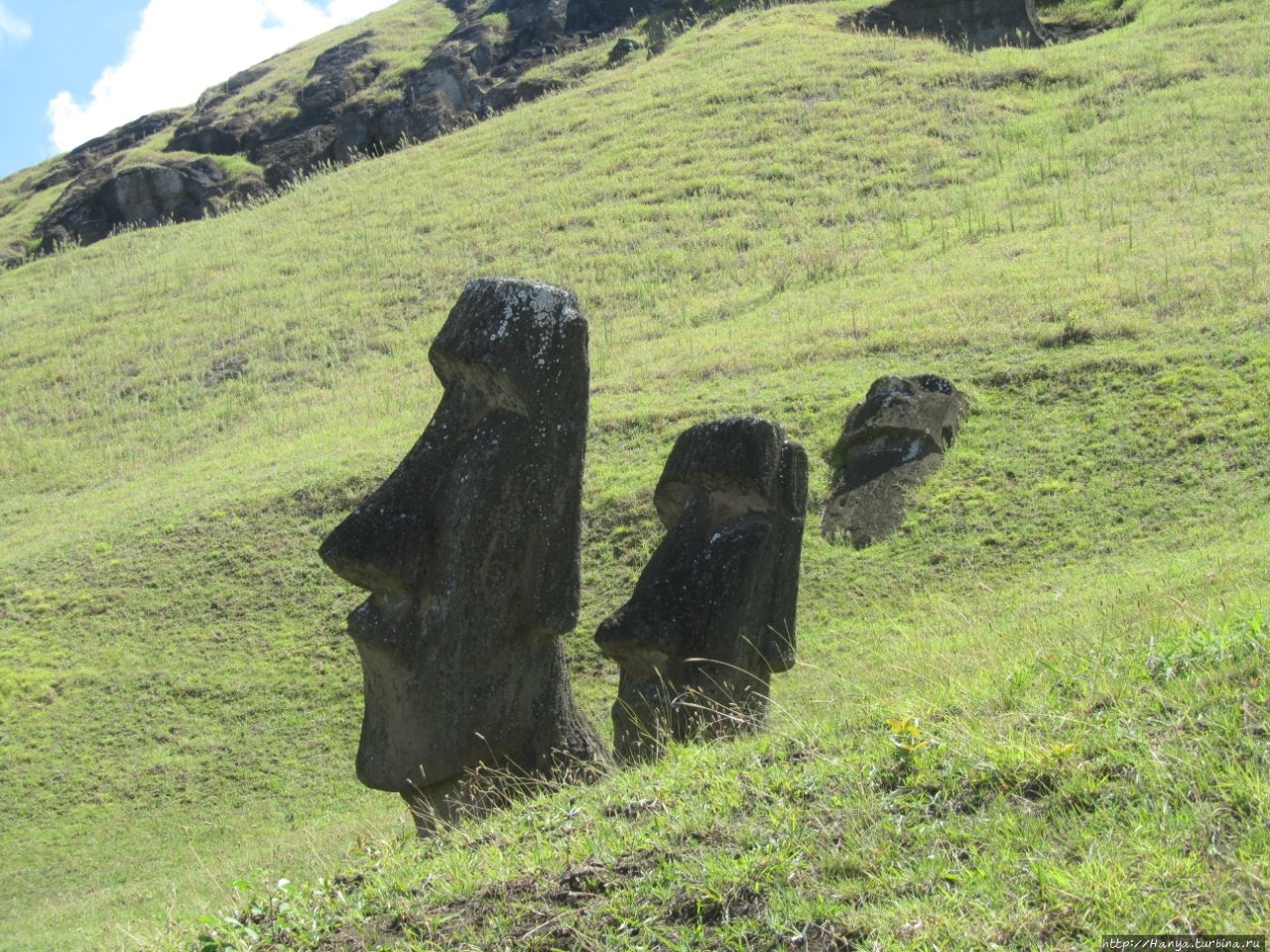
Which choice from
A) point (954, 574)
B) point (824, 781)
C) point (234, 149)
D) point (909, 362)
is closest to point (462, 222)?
point (909, 362)

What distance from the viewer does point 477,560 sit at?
→ 682 centimetres

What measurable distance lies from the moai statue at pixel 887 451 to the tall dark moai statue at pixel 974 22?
30124 mm

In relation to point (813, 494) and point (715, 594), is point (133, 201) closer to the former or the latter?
point (813, 494)

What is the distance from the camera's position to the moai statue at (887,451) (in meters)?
14.7

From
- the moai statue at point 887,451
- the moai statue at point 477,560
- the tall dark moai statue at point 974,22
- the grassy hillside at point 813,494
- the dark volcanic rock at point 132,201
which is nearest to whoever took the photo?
the grassy hillside at point 813,494

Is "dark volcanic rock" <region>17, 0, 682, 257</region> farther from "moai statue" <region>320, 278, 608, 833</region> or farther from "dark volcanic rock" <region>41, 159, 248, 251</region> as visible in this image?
"moai statue" <region>320, 278, 608, 833</region>

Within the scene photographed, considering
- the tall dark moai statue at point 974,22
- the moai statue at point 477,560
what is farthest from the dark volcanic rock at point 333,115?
the moai statue at point 477,560

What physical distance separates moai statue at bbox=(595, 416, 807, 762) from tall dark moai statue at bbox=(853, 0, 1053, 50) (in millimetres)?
38130

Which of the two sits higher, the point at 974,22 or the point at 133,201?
the point at 133,201

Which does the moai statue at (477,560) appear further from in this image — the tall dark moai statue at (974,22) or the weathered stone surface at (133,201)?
the weathered stone surface at (133,201)

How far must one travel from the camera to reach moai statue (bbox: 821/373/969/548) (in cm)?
1467

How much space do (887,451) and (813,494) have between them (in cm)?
97

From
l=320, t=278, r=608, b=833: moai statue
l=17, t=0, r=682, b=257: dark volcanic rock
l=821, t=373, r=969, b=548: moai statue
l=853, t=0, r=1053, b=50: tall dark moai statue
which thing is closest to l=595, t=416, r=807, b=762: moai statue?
l=320, t=278, r=608, b=833: moai statue

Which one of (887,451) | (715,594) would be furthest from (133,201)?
(715,594)
